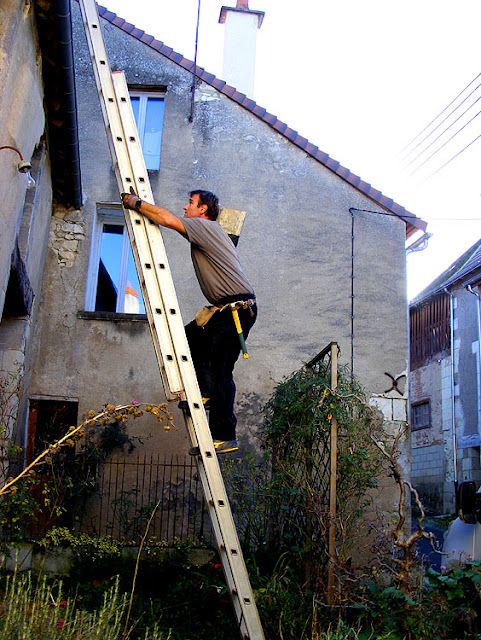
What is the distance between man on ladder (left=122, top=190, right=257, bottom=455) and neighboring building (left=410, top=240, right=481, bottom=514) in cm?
1076

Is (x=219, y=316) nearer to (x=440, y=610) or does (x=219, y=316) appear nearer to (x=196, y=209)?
(x=196, y=209)

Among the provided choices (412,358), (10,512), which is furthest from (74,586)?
(412,358)

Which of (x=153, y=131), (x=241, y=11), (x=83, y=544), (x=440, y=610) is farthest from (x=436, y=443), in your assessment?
(x=440, y=610)

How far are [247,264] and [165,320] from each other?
4902mm

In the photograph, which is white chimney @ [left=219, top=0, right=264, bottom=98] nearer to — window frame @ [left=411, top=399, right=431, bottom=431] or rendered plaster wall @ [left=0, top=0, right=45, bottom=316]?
rendered plaster wall @ [left=0, top=0, right=45, bottom=316]

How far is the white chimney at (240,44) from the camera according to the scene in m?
11.5

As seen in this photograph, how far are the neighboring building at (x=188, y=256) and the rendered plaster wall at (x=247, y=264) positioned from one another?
18 millimetres

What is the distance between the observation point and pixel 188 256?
8.72 m

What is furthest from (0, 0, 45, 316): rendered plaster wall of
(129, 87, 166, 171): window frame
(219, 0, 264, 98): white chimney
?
(219, 0, 264, 98): white chimney

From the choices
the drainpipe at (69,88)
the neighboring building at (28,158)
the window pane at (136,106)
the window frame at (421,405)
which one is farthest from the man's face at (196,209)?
the window frame at (421,405)

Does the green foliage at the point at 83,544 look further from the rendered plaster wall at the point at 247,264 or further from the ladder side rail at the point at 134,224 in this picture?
the ladder side rail at the point at 134,224

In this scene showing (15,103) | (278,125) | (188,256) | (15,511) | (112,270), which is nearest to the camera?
(15,103)

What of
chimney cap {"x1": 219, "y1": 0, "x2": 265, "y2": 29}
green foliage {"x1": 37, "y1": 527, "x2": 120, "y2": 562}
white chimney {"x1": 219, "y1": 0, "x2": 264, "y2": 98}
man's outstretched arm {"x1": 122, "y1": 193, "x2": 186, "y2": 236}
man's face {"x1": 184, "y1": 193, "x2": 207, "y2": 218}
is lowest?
green foliage {"x1": 37, "y1": 527, "x2": 120, "y2": 562}

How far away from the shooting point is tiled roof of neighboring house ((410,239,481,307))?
14172 millimetres
